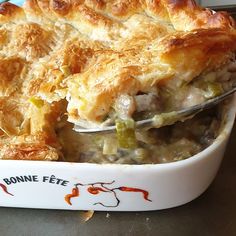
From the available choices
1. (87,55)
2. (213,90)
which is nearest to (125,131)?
(213,90)

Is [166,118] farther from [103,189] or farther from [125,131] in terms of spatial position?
[103,189]

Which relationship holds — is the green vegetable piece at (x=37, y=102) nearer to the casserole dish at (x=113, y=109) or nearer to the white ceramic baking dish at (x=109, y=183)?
the casserole dish at (x=113, y=109)

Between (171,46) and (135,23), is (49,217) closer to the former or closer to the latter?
(171,46)

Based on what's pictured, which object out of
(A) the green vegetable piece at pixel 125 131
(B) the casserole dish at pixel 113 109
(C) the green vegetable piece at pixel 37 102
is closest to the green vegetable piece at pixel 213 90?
(B) the casserole dish at pixel 113 109

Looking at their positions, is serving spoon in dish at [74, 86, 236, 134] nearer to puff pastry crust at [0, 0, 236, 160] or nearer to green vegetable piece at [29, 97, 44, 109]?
puff pastry crust at [0, 0, 236, 160]

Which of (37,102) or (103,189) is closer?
(103,189)

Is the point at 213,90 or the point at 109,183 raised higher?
the point at 213,90
